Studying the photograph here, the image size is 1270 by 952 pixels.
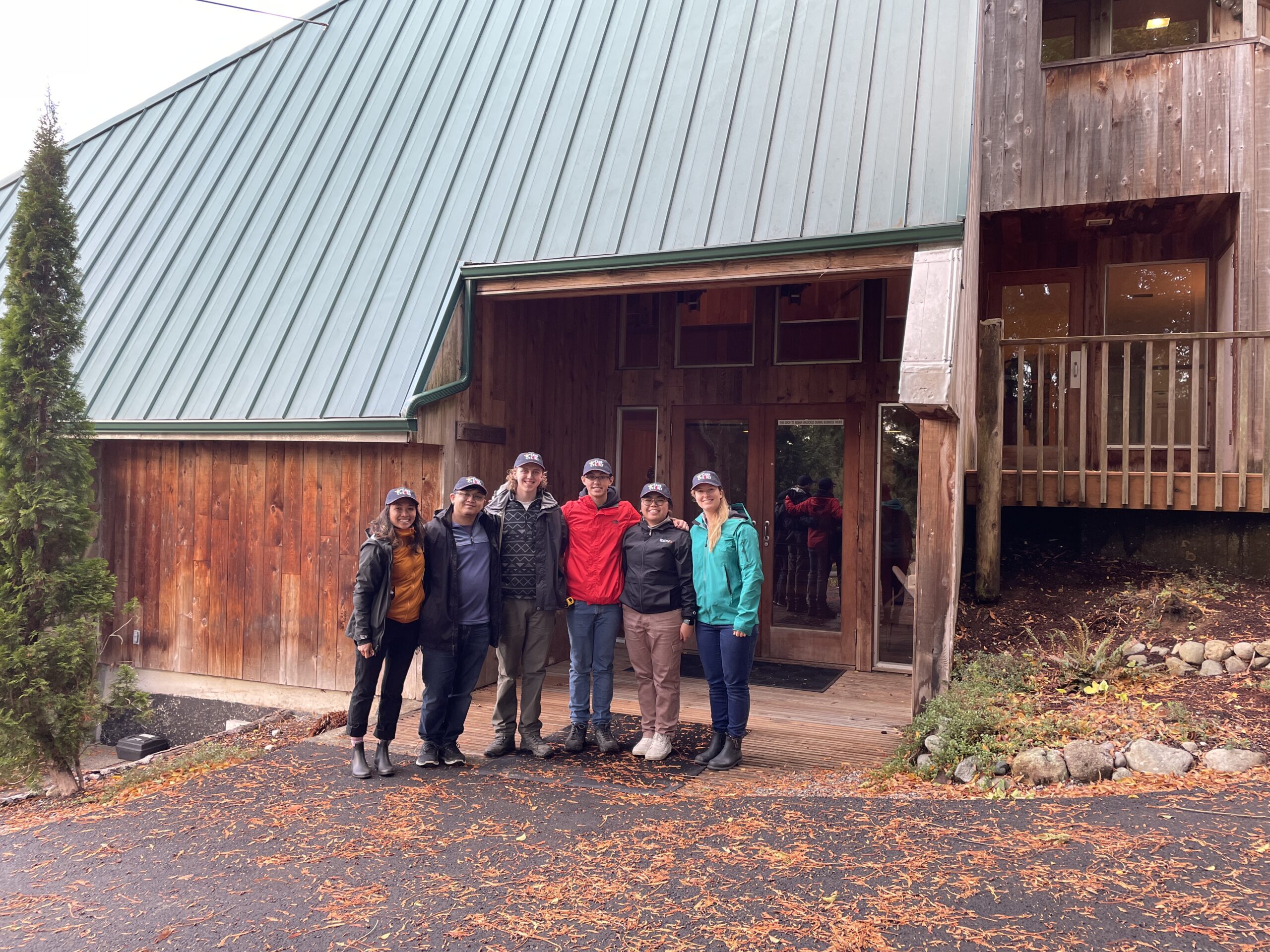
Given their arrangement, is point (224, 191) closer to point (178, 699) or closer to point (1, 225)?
point (1, 225)

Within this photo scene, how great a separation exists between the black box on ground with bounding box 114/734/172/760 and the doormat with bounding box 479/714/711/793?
3676 millimetres

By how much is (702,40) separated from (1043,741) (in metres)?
6.81

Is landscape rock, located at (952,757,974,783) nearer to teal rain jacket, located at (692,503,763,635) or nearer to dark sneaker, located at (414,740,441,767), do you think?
teal rain jacket, located at (692,503,763,635)

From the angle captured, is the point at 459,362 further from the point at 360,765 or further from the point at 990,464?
the point at 990,464

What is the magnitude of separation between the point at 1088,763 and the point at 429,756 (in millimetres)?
3664

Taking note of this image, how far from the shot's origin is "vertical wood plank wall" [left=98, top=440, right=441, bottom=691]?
709 centimetres

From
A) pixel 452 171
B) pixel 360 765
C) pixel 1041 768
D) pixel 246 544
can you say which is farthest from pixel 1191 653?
pixel 246 544

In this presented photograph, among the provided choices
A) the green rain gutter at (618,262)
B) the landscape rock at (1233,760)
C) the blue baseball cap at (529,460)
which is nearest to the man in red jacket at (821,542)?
the green rain gutter at (618,262)

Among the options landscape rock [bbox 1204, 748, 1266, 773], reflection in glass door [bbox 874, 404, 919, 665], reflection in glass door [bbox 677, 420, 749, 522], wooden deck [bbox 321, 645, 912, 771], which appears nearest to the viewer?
landscape rock [bbox 1204, 748, 1266, 773]

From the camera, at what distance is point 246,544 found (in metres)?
7.50

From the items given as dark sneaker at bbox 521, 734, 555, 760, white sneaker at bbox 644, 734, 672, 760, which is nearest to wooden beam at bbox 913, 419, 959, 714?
white sneaker at bbox 644, 734, 672, 760

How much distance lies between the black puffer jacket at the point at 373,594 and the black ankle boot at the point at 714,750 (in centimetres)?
205

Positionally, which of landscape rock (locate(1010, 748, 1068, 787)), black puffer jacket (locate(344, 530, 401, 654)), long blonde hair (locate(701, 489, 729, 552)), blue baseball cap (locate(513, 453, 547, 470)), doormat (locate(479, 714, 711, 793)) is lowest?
doormat (locate(479, 714, 711, 793))

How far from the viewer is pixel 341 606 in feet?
23.2
